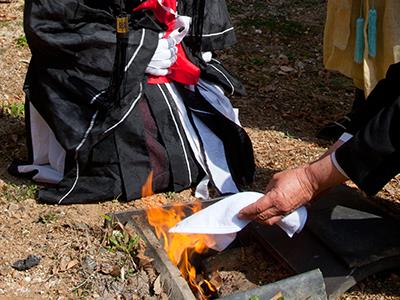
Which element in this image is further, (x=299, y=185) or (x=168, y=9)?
(x=168, y=9)

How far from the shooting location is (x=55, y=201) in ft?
12.0

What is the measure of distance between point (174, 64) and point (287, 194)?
1.38 m

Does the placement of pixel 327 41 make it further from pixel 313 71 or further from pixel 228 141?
pixel 313 71

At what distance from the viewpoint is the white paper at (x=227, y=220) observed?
2.89m

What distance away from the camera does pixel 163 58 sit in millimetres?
3758

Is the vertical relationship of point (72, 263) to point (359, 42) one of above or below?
below

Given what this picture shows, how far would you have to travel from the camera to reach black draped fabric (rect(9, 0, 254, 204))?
3564 mm

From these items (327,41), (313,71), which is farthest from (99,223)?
(313,71)

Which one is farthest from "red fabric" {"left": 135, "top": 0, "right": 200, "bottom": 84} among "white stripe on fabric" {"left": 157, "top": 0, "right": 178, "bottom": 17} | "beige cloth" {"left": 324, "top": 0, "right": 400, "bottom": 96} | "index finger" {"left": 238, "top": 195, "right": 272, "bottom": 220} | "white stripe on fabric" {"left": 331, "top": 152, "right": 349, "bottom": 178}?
"white stripe on fabric" {"left": 331, "top": 152, "right": 349, "bottom": 178}

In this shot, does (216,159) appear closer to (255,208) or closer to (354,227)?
(354,227)

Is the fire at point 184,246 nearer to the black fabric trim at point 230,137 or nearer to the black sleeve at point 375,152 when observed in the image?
the black sleeve at point 375,152

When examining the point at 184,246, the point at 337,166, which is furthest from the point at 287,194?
the point at 184,246

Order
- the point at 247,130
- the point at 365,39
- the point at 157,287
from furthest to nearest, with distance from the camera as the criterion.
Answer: the point at 247,130 < the point at 365,39 < the point at 157,287

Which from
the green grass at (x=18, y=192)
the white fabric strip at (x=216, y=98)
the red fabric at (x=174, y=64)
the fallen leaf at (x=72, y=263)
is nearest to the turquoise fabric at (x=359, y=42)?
the white fabric strip at (x=216, y=98)
